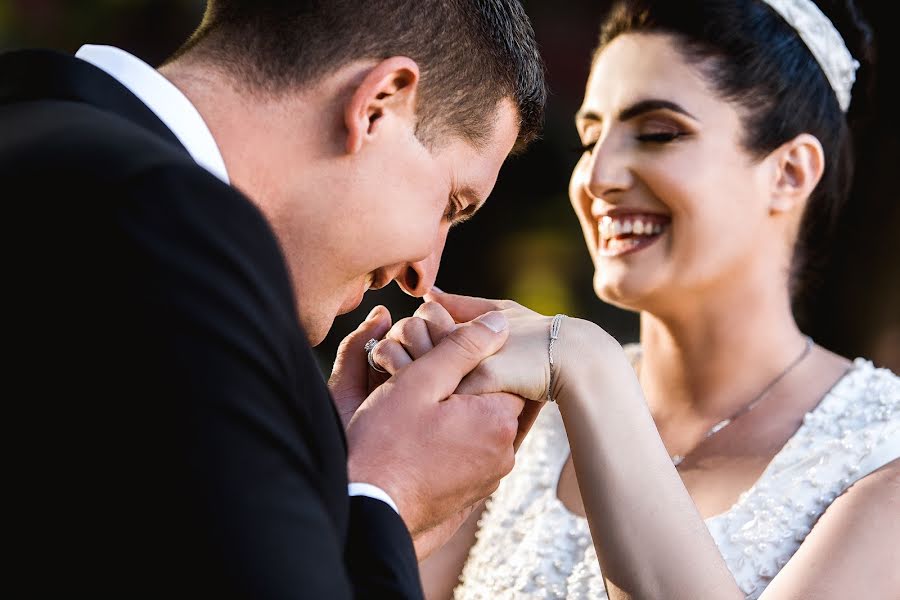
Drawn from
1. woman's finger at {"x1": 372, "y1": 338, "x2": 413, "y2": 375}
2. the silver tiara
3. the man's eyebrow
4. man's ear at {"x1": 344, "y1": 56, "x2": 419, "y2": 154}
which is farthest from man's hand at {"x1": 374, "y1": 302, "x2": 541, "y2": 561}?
the silver tiara

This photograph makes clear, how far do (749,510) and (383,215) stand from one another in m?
1.16

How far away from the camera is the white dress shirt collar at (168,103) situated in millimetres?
1328

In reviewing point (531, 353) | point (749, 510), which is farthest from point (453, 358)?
point (749, 510)

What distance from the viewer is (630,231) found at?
256 cm

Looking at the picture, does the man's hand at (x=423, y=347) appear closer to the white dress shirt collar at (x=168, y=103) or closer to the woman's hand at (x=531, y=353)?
the woman's hand at (x=531, y=353)

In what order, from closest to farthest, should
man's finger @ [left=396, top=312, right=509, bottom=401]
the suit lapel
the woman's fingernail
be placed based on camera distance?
the suit lapel, man's finger @ [left=396, top=312, right=509, bottom=401], the woman's fingernail

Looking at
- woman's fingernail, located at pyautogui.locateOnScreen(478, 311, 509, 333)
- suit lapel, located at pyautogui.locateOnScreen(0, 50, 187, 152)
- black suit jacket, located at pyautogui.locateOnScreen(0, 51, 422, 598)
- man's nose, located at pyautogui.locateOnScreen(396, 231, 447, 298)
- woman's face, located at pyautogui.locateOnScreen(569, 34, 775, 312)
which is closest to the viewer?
black suit jacket, located at pyautogui.locateOnScreen(0, 51, 422, 598)

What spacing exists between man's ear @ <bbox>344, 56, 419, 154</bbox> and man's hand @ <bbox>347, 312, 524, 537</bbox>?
1.28 ft

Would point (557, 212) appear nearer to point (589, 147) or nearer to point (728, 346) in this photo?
point (589, 147)

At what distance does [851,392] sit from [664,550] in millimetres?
826

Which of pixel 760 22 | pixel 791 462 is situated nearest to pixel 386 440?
pixel 791 462

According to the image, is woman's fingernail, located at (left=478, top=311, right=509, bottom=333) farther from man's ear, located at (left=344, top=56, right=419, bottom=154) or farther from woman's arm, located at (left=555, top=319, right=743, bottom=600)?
man's ear, located at (left=344, top=56, right=419, bottom=154)

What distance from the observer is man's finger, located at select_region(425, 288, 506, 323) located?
2.04 meters

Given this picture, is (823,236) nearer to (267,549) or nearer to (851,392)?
(851,392)
